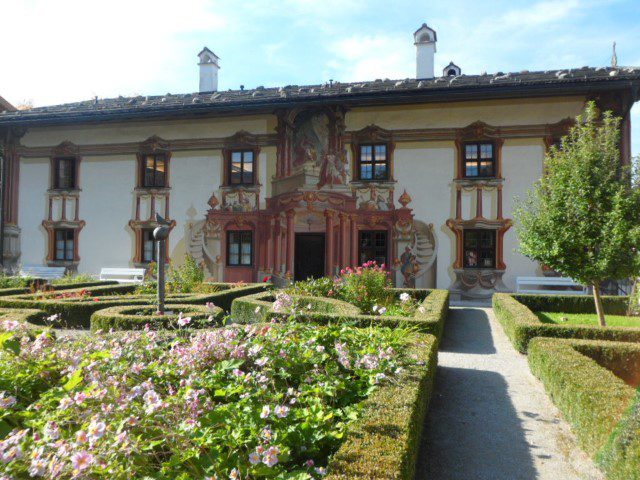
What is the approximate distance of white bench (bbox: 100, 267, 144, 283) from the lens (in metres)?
16.8

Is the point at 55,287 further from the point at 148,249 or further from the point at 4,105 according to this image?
the point at 4,105

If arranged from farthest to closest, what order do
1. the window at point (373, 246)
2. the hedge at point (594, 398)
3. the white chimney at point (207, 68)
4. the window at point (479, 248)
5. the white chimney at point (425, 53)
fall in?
the white chimney at point (207, 68)
the white chimney at point (425, 53)
the window at point (373, 246)
the window at point (479, 248)
the hedge at point (594, 398)

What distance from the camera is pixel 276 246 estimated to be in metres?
16.0

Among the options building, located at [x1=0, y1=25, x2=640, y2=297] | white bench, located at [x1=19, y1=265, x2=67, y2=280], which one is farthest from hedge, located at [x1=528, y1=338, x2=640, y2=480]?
white bench, located at [x1=19, y1=265, x2=67, y2=280]

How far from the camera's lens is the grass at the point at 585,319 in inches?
364

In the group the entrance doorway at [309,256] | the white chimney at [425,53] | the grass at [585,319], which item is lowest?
the grass at [585,319]

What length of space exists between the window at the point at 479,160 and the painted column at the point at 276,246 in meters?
6.57

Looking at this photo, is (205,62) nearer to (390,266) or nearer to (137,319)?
(390,266)

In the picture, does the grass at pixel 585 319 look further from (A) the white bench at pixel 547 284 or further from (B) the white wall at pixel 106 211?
(B) the white wall at pixel 106 211

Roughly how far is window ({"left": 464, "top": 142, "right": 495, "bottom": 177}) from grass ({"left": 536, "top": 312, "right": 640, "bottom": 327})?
5560 millimetres

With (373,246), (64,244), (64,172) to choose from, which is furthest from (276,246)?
(64,172)

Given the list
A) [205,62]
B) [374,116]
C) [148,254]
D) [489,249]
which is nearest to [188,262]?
[148,254]

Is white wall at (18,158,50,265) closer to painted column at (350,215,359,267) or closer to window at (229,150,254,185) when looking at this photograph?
window at (229,150,254,185)

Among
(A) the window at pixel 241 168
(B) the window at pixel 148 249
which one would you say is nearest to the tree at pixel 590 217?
(A) the window at pixel 241 168
